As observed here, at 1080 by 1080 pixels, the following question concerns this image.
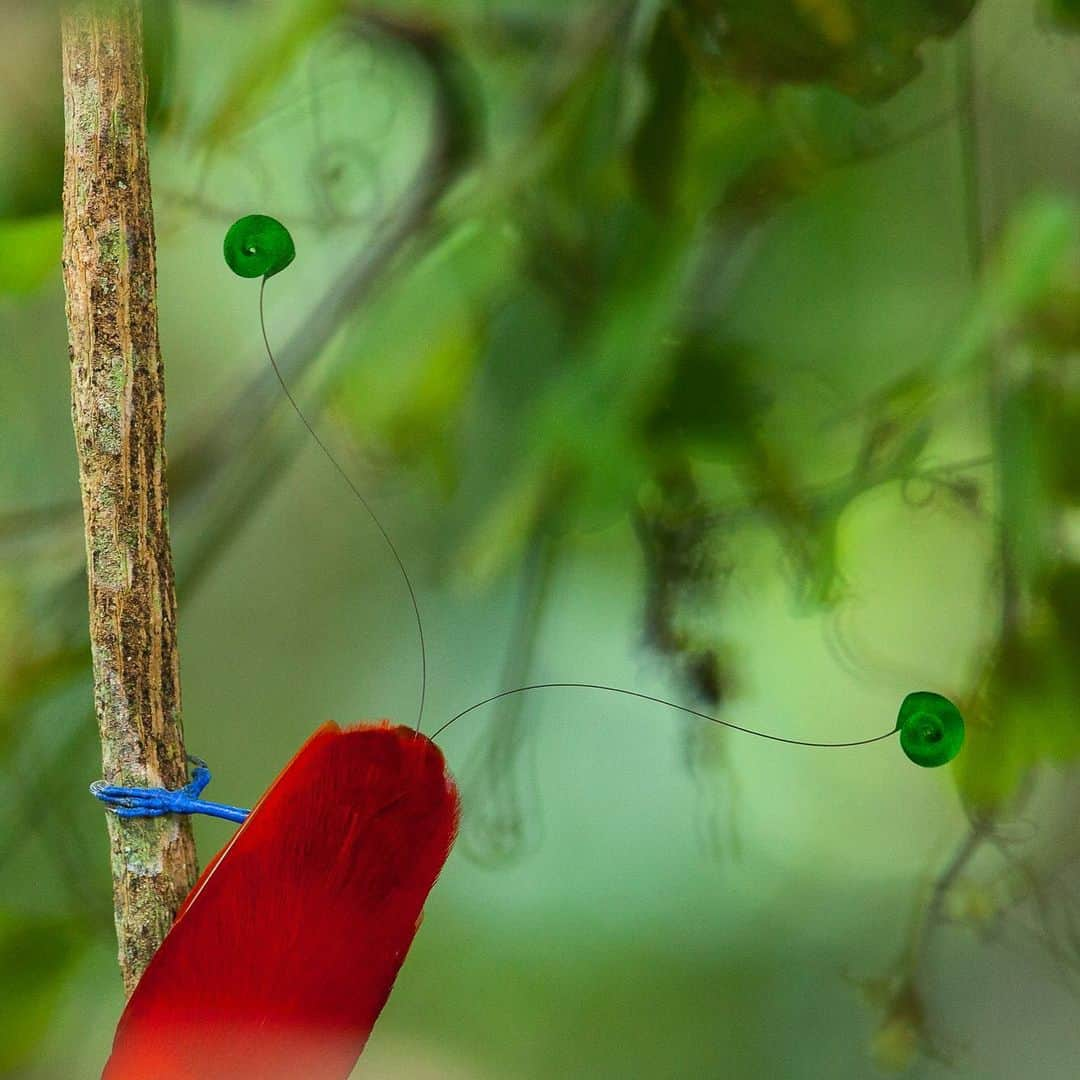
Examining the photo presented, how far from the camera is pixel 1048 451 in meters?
0.49

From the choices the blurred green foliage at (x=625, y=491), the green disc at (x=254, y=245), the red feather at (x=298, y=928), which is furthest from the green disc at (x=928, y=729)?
the green disc at (x=254, y=245)

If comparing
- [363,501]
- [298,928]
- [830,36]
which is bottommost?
[298,928]

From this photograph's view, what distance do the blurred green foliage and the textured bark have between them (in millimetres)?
79

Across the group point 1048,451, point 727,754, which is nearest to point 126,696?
point 727,754

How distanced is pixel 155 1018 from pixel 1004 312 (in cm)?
41

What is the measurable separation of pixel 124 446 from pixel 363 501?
0.11 metres

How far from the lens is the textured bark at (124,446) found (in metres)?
0.41

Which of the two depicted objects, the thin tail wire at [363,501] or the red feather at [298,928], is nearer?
the red feather at [298,928]

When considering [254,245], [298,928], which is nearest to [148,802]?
[298,928]

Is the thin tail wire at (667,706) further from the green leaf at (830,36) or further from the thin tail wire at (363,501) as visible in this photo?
the green leaf at (830,36)

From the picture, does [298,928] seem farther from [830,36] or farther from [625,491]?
[830,36]

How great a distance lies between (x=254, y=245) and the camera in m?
0.41

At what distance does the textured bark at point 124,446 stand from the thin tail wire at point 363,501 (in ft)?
0.29

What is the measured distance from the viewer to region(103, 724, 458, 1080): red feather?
1.27 ft
